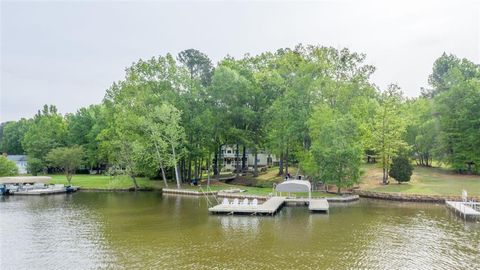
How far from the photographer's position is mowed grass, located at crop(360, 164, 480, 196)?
42.5 meters

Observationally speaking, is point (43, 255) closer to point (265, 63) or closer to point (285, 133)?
point (285, 133)

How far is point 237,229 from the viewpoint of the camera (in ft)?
88.8

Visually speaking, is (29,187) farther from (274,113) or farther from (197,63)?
(274,113)

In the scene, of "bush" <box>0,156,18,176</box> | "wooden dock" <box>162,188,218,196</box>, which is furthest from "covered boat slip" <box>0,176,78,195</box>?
"wooden dock" <box>162,188,218,196</box>

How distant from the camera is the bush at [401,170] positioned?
46.0m

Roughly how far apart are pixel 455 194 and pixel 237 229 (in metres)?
26.8

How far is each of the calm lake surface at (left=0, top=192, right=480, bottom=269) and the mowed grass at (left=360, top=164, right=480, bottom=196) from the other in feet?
20.3

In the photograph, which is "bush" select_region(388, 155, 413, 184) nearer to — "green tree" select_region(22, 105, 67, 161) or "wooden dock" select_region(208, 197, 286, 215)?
"wooden dock" select_region(208, 197, 286, 215)

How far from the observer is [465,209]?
32.2m

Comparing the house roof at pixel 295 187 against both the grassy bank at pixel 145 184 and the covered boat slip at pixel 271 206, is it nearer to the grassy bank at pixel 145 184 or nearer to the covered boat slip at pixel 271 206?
the covered boat slip at pixel 271 206

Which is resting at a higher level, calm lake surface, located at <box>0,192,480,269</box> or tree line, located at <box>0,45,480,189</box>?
tree line, located at <box>0,45,480,189</box>

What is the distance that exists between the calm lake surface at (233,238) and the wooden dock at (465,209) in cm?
81

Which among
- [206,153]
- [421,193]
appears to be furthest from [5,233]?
[421,193]

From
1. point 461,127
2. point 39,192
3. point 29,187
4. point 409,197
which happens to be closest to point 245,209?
point 409,197
